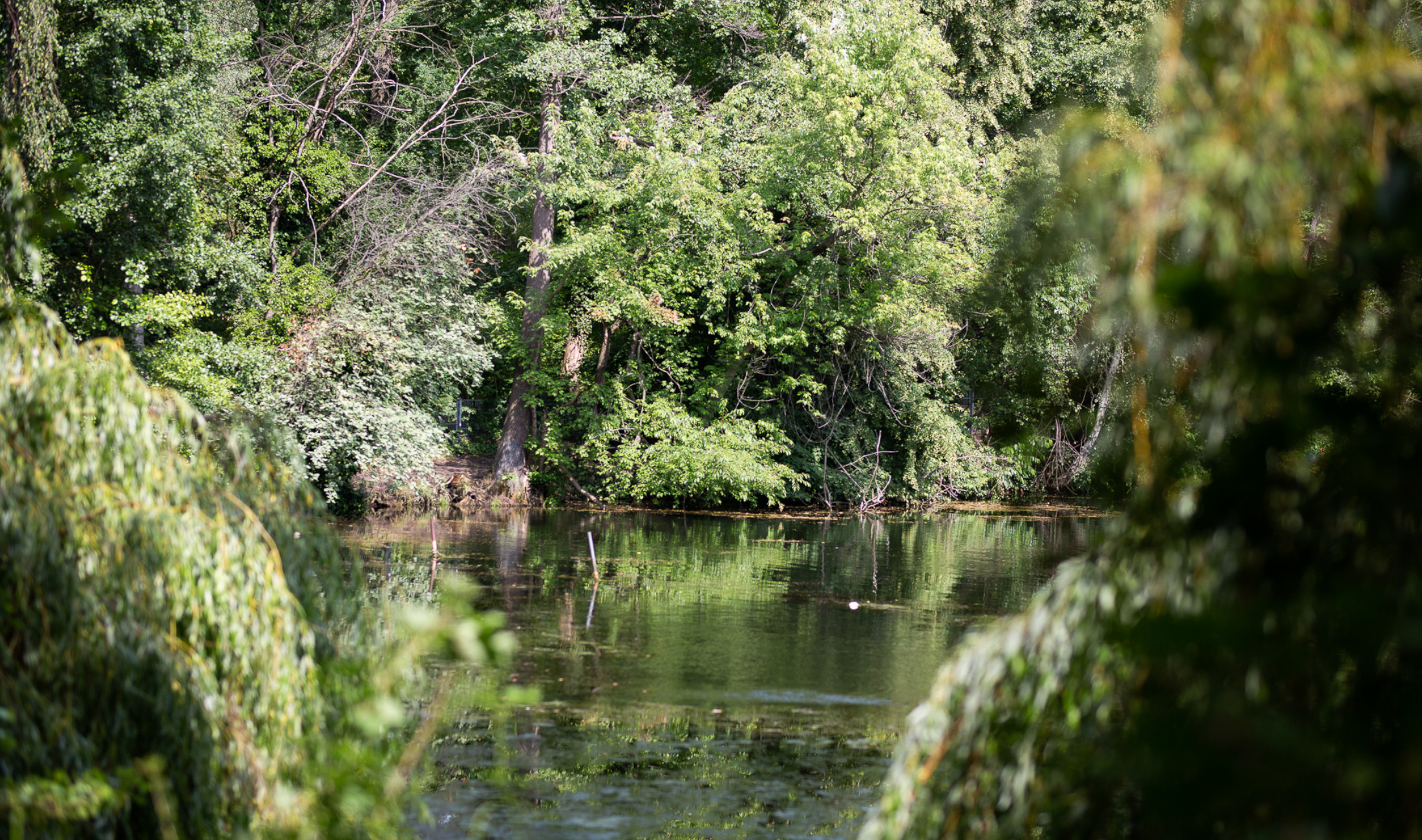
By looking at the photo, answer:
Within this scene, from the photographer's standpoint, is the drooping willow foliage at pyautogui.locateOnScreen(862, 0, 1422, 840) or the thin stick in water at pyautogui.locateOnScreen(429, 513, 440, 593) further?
the thin stick in water at pyautogui.locateOnScreen(429, 513, 440, 593)

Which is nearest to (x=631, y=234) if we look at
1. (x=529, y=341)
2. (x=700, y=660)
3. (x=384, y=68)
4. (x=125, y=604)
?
(x=529, y=341)

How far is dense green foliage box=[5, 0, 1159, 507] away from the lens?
26.4m

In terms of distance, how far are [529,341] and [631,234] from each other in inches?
140

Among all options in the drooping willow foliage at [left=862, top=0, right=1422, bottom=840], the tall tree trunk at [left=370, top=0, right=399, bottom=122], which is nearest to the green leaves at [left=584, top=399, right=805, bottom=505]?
the tall tree trunk at [left=370, top=0, right=399, bottom=122]

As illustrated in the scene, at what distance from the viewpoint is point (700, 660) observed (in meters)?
15.0

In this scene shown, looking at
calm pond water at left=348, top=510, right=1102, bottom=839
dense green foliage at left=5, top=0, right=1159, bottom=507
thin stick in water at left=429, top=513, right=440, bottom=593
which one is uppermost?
dense green foliage at left=5, top=0, right=1159, bottom=507

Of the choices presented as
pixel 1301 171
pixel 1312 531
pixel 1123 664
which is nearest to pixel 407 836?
pixel 1123 664

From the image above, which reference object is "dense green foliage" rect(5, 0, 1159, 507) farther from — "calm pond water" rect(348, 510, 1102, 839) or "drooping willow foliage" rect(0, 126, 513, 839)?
"drooping willow foliage" rect(0, 126, 513, 839)

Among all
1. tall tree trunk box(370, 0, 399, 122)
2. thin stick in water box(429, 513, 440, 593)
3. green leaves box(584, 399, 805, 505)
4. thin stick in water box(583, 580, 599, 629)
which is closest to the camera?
thin stick in water box(583, 580, 599, 629)

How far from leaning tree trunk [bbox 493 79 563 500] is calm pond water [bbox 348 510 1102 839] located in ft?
9.64

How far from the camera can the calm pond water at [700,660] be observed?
1019cm

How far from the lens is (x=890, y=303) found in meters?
28.4

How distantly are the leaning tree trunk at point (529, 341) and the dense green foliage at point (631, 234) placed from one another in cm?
Answer: 13

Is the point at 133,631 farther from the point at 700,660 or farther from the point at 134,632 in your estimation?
the point at 700,660
